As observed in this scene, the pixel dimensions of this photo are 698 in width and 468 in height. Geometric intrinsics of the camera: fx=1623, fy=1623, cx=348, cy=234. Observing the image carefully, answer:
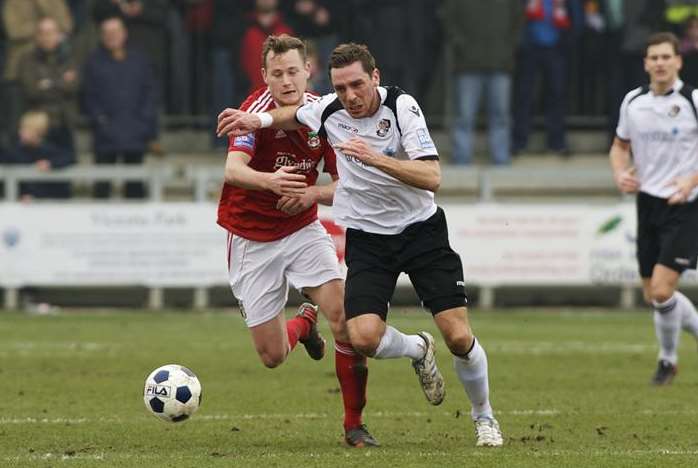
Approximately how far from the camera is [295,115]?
912 cm

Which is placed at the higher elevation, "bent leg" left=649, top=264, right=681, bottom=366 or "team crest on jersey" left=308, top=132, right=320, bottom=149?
"team crest on jersey" left=308, top=132, right=320, bottom=149

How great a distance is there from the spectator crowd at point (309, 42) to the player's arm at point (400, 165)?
11.0 m

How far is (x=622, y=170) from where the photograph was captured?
12.1 m

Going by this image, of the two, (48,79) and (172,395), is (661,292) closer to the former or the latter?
(172,395)

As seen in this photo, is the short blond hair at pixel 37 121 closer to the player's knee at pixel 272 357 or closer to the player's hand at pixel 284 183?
the player's knee at pixel 272 357

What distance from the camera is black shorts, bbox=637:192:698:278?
12.0 m

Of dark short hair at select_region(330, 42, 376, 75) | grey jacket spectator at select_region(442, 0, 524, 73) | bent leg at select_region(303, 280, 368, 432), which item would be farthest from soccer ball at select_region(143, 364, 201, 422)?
grey jacket spectator at select_region(442, 0, 524, 73)

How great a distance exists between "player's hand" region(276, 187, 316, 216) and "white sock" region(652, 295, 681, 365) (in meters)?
3.96

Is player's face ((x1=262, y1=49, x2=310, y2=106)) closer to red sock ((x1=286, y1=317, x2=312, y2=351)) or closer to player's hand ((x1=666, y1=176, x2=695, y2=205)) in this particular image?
red sock ((x1=286, y1=317, x2=312, y2=351))

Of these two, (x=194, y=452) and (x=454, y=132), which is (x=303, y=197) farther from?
(x=454, y=132)

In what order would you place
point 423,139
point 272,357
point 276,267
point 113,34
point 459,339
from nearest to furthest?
point 423,139 < point 459,339 < point 276,267 < point 272,357 < point 113,34

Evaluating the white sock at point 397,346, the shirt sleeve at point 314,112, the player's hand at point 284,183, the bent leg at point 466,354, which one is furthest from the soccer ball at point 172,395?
the shirt sleeve at point 314,112

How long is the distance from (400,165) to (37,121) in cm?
1140

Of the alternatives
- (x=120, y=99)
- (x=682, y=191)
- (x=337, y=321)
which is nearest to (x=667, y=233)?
(x=682, y=191)
